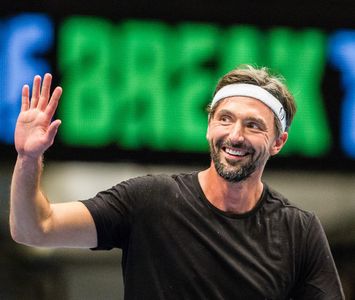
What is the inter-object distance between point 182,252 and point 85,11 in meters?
2.17

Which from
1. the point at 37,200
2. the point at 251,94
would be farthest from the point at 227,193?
the point at 37,200

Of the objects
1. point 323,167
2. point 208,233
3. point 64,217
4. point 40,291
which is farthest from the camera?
point 323,167

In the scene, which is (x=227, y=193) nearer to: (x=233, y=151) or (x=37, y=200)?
(x=233, y=151)

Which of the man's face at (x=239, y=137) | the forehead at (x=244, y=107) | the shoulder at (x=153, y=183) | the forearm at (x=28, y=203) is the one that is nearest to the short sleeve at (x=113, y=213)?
the shoulder at (x=153, y=183)

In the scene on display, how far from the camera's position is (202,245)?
2525 millimetres

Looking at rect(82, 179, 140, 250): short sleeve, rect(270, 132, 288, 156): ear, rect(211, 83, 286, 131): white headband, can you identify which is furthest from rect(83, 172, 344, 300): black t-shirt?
rect(211, 83, 286, 131): white headband

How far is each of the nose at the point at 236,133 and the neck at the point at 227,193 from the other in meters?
0.14

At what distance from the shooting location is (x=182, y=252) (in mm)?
2506

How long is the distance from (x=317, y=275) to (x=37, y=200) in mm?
933

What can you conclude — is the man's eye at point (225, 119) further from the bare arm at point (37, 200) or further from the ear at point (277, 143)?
the bare arm at point (37, 200)

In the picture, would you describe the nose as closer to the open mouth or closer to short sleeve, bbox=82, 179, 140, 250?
the open mouth

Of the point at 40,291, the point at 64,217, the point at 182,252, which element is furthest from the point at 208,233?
the point at 40,291

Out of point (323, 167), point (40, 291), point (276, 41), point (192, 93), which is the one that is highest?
point (276, 41)

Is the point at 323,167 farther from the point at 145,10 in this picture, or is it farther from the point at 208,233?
the point at 208,233
